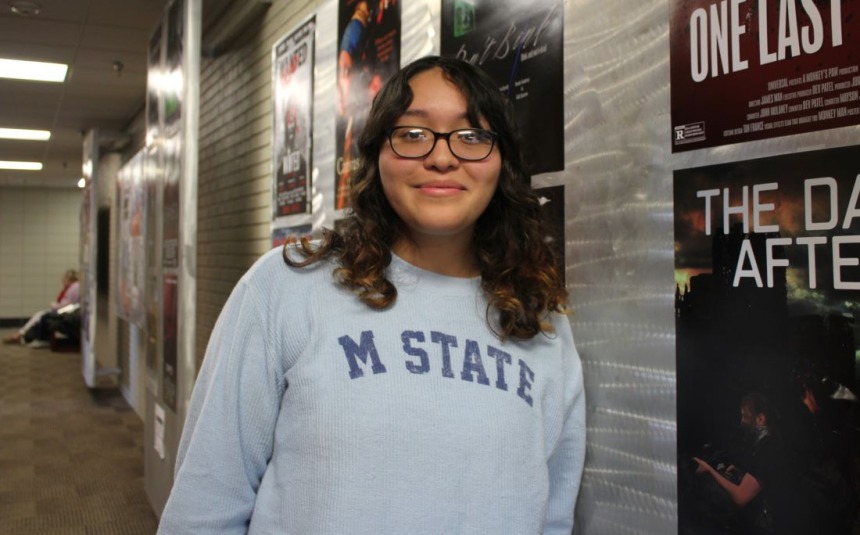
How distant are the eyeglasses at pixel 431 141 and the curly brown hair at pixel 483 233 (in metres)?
0.02

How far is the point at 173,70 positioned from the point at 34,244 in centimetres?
1556

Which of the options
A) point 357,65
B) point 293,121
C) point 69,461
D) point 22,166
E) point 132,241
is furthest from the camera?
point 22,166

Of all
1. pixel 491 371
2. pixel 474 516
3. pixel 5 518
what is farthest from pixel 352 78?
pixel 5 518

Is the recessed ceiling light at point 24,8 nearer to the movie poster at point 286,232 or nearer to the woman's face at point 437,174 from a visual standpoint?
the movie poster at point 286,232

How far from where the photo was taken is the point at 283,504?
1155 mm

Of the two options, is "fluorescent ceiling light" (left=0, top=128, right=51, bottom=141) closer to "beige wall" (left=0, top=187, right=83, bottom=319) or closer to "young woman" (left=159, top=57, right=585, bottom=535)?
"beige wall" (left=0, top=187, right=83, bottom=319)

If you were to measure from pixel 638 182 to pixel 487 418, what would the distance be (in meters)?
0.59

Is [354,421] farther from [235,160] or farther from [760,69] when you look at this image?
[235,160]

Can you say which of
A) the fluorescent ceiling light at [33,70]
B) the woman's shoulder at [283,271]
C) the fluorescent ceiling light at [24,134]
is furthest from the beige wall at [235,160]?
the fluorescent ceiling light at [24,134]

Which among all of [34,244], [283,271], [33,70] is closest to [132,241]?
[33,70]

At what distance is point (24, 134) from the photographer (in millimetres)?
8898

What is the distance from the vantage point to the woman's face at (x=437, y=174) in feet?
3.98

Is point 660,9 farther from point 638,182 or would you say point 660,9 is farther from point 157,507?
point 157,507

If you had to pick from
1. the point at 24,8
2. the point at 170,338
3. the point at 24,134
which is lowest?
the point at 170,338
